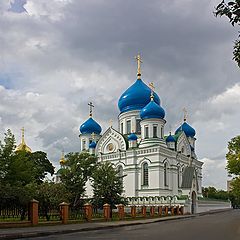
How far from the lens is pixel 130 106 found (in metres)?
60.2

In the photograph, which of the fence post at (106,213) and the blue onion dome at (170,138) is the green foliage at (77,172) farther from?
the blue onion dome at (170,138)

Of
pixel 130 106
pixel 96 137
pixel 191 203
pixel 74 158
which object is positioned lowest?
pixel 191 203

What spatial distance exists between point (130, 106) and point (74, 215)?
32.1m

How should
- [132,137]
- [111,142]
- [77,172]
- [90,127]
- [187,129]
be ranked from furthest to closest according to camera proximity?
1. [187,129]
2. [90,127]
3. [111,142]
4. [132,137]
5. [77,172]

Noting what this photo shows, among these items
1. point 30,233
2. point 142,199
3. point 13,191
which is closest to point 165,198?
point 142,199

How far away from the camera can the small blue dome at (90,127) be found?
213 ft

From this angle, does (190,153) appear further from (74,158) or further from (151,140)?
(74,158)

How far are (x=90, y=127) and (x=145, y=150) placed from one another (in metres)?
14.5

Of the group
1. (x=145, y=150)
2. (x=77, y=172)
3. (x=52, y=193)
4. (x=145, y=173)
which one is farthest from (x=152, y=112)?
(x=52, y=193)

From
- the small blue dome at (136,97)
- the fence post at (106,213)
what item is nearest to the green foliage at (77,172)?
the fence post at (106,213)

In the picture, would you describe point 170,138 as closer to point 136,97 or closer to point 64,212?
point 136,97

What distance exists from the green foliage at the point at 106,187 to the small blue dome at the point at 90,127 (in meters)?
26.3

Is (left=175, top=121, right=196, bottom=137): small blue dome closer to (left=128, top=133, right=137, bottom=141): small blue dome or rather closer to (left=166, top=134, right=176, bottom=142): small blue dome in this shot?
(left=166, top=134, right=176, bottom=142): small blue dome

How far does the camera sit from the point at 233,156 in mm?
40875
